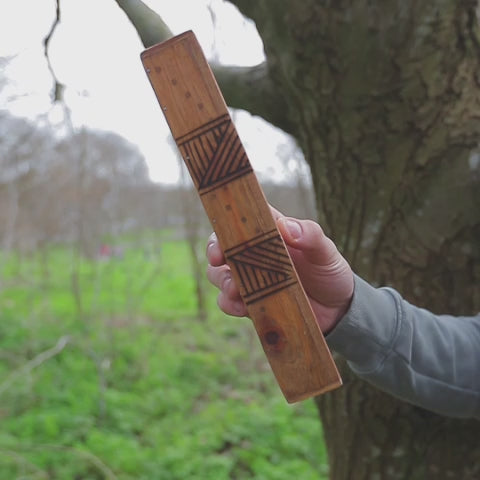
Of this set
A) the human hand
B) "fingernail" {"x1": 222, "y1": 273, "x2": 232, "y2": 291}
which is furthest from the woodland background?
"fingernail" {"x1": 222, "y1": 273, "x2": 232, "y2": 291}

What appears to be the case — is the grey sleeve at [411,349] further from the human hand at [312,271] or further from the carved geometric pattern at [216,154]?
the carved geometric pattern at [216,154]

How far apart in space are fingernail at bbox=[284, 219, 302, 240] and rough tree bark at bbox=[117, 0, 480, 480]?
0.56m

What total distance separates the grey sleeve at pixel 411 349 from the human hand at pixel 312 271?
3cm

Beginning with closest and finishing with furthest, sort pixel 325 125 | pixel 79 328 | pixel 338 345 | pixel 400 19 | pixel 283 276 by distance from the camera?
pixel 283 276 → pixel 338 345 → pixel 400 19 → pixel 325 125 → pixel 79 328

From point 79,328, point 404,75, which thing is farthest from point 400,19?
point 79,328

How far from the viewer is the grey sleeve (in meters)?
1.02

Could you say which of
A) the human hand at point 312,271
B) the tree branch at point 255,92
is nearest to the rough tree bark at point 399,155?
the tree branch at point 255,92

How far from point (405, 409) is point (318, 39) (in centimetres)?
102

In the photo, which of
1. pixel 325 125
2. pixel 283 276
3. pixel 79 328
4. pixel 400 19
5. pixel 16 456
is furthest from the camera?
pixel 79 328

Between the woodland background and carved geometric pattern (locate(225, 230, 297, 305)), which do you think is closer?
carved geometric pattern (locate(225, 230, 297, 305))

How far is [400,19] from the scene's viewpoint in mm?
1289

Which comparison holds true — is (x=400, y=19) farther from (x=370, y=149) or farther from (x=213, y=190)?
(x=213, y=190)

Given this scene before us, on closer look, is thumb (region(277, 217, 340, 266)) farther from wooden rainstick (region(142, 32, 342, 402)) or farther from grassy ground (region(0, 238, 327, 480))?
grassy ground (region(0, 238, 327, 480))

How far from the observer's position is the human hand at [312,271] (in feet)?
2.94
